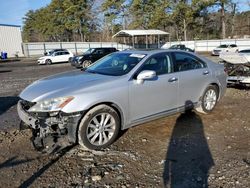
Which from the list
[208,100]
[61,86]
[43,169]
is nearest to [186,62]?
[208,100]

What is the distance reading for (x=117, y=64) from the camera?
5.67 meters

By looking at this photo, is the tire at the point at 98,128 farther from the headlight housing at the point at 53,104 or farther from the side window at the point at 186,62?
the side window at the point at 186,62

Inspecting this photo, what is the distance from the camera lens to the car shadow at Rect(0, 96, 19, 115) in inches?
310

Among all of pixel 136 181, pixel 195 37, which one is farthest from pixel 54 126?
pixel 195 37

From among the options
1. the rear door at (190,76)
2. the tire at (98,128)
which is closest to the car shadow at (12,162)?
the tire at (98,128)

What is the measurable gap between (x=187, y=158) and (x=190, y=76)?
2191 mm

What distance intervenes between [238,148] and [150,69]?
2.08 m

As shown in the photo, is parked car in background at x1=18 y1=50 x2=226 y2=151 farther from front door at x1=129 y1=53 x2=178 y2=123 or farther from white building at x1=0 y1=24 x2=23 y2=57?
white building at x1=0 y1=24 x2=23 y2=57

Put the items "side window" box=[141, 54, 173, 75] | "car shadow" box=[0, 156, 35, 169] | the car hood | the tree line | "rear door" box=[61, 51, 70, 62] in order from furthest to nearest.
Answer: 1. the tree line
2. "rear door" box=[61, 51, 70, 62]
3. "side window" box=[141, 54, 173, 75]
4. the car hood
5. "car shadow" box=[0, 156, 35, 169]

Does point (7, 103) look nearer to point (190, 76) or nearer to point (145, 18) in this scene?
point (190, 76)

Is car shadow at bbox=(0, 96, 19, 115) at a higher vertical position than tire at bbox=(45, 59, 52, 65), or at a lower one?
lower

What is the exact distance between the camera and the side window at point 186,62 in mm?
5906

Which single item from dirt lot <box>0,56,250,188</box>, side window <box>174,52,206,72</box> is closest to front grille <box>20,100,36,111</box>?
dirt lot <box>0,56,250,188</box>

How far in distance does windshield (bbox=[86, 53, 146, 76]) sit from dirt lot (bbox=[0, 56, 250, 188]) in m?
1.22
